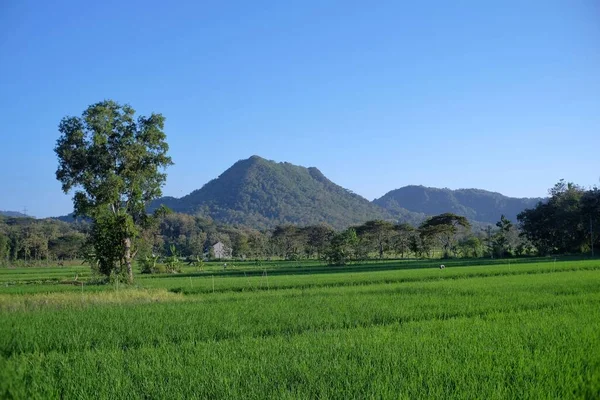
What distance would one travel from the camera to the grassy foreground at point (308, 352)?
18.3 feet

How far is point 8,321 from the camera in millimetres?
11539

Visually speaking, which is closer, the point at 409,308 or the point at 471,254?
the point at 409,308

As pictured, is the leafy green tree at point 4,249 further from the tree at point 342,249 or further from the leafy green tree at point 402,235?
the leafy green tree at point 402,235

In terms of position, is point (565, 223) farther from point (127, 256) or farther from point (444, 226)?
point (127, 256)

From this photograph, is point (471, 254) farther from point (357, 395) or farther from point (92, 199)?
point (357, 395)

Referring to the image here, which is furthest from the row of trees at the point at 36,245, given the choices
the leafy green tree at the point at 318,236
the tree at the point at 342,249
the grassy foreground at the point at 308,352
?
the grassy foreground at the point at 308,352

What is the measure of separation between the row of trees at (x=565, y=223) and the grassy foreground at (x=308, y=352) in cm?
4704

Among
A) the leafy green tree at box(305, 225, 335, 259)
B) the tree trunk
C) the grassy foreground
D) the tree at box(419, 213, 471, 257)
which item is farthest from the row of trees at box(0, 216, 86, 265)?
the grassy foreground

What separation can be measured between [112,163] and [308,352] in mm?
27684

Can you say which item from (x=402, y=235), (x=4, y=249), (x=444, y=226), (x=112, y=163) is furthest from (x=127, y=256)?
(x=402, y=235)

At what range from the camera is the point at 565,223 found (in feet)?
184

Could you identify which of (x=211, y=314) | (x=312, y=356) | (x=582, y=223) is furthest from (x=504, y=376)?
(x=582, y=223)

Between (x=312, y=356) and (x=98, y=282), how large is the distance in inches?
954

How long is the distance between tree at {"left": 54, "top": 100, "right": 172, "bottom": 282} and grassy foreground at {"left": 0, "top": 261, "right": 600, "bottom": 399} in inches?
711
